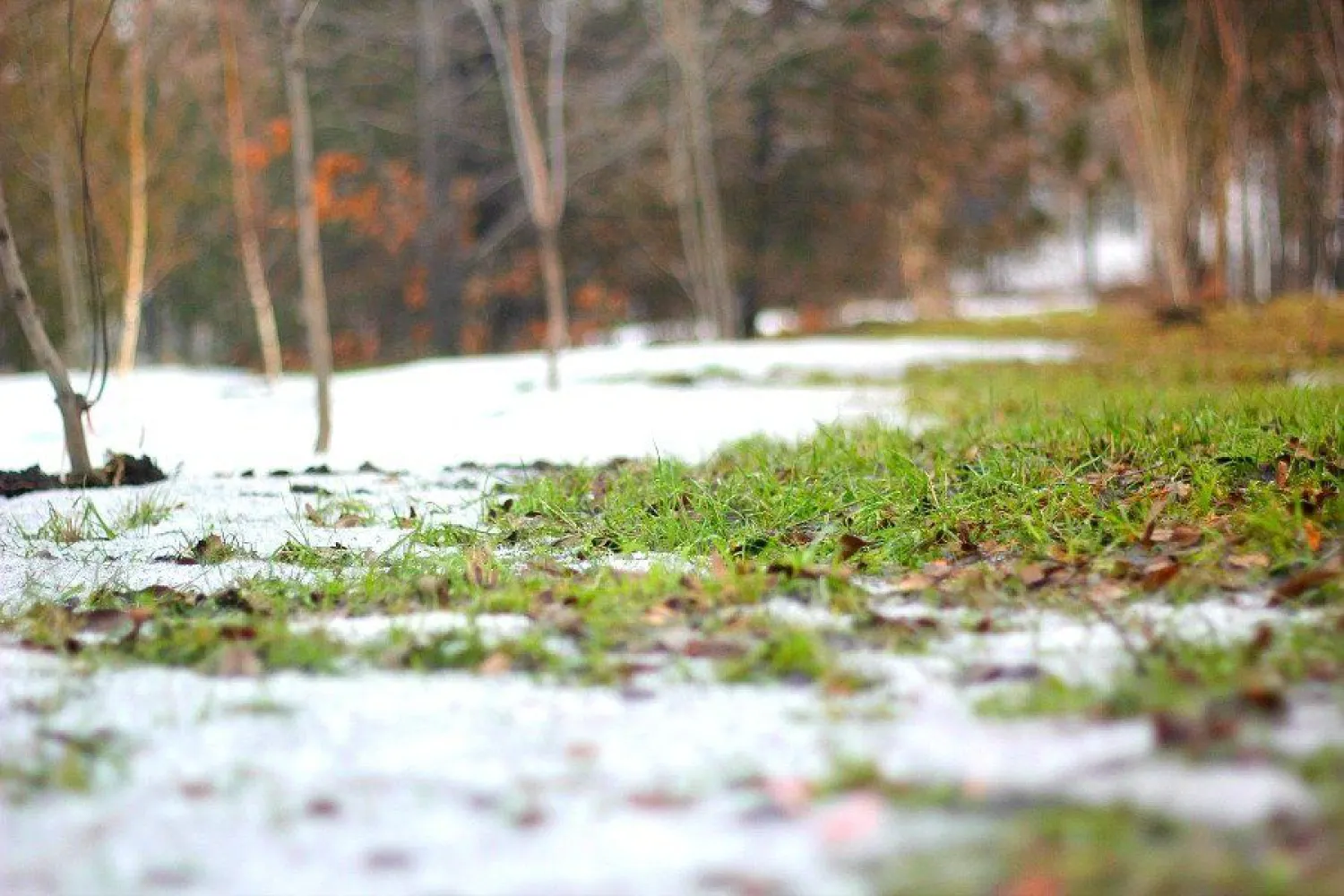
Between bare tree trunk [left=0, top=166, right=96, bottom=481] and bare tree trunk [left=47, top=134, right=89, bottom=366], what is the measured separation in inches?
257

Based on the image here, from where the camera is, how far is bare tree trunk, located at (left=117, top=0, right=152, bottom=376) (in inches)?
400

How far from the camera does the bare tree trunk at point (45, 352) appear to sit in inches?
201

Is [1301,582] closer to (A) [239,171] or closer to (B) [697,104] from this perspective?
(A) [239,171]

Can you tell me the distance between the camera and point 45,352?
5.25 metres

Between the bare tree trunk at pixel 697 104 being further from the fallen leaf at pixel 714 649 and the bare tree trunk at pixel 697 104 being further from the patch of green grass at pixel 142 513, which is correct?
the fallen leaf at pixel 714 649

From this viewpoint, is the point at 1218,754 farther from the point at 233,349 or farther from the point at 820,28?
the point at 233,349

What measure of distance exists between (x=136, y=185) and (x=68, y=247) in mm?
2643

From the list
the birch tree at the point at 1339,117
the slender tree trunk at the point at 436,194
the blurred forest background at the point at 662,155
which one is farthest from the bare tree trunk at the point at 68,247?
the birch tree at the point at 1339,117

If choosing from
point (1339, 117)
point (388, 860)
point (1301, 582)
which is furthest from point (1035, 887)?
point (1339, 117)

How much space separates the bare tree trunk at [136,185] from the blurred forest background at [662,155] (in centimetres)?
73

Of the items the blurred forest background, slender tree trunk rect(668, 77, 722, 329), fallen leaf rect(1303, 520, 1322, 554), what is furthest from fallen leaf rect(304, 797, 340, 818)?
slender tree trunk rect(668, 77, 722, 329)

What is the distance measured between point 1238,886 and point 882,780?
51cm

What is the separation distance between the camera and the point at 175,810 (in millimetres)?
1825

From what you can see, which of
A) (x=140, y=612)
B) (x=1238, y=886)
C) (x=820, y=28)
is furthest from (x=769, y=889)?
(x=820, y=28)
